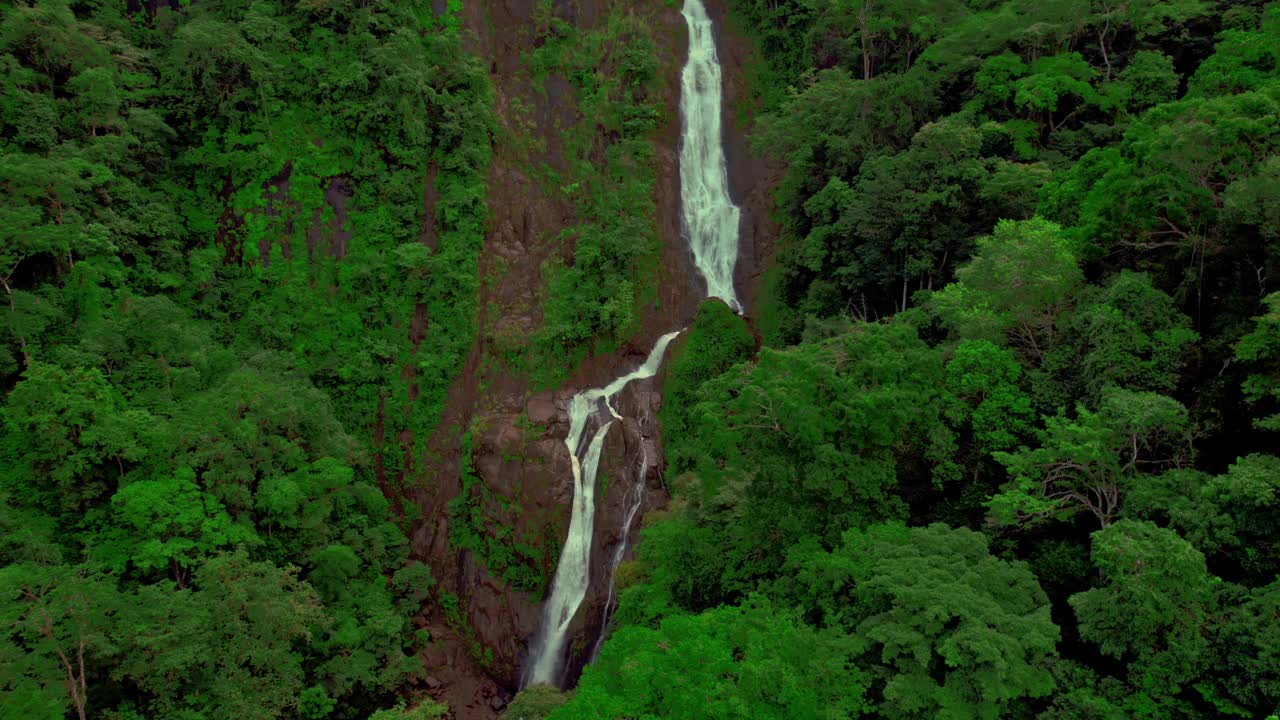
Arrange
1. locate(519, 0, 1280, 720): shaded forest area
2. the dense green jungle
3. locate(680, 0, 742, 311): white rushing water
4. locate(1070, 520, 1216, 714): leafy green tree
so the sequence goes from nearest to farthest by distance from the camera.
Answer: locate(1070, 520, 1216, 714): leafy green tree < locate(519, 0, 1280, 720): shaded forest area < the dense green jungle < locate(680, 0, 742, 311): white rushing water

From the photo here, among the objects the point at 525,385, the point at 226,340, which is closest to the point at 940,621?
the point at 525,385

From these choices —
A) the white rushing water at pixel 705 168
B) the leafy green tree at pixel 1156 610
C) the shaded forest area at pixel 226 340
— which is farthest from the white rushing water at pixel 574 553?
the leafy green tree at pixel 1156 610

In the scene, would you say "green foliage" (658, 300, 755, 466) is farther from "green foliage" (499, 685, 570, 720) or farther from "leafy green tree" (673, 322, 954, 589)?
"leafy green tree" (673, 322, 954, 589)

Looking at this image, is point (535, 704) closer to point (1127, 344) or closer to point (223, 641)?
point (223, 641)

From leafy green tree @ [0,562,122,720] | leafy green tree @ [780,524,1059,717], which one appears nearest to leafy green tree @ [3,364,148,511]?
leafy green tree @ [0,562,122,720]

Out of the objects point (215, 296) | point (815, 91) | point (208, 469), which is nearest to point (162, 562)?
point (208, 469)

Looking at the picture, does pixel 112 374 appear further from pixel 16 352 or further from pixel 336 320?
pixel 336 320
